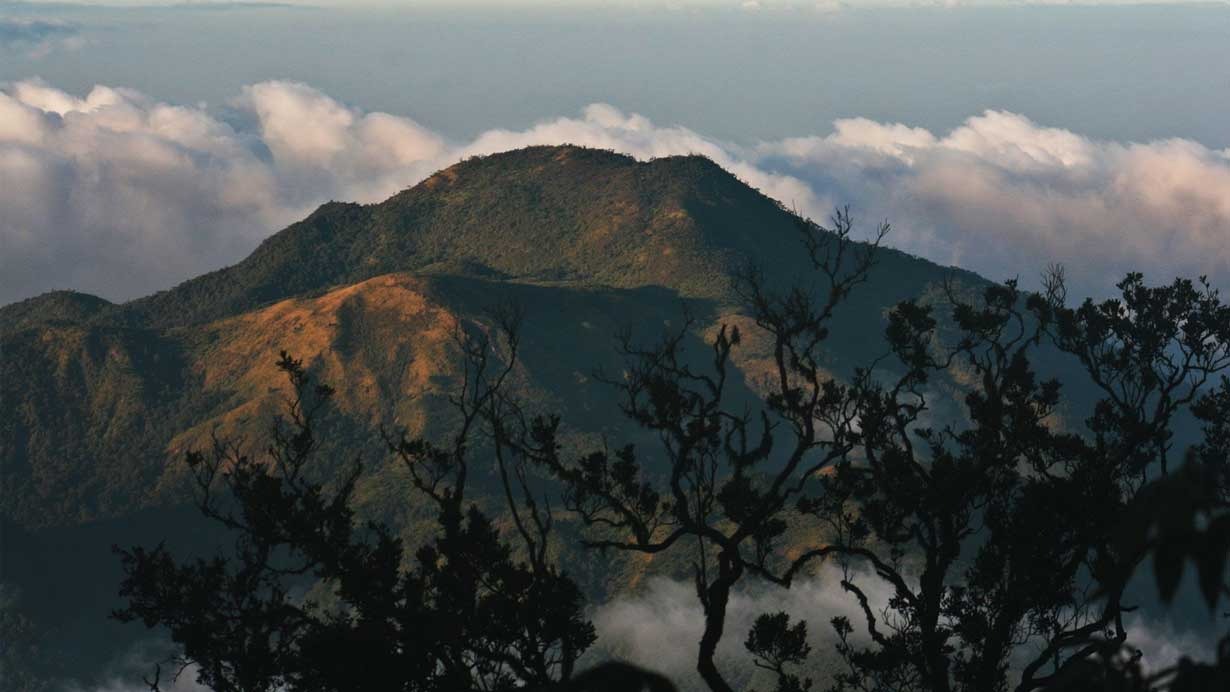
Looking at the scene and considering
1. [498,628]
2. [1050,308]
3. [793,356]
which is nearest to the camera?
[498,628]

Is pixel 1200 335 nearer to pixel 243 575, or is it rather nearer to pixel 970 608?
pixel 970 608

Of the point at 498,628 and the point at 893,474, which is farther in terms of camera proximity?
the point at 893,474

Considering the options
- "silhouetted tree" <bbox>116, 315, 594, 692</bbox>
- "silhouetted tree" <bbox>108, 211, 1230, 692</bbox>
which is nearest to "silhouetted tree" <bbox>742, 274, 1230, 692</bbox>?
"silhouetted tree" <bbox>108, 211, 1230, 692</bbox>

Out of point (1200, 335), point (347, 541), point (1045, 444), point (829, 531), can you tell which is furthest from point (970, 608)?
point (829, 531)

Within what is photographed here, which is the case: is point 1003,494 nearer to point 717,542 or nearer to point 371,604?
point 717,542

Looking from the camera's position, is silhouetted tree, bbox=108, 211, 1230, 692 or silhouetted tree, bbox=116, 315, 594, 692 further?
silhouetted tree, bbox=108, 211, 1230, 692

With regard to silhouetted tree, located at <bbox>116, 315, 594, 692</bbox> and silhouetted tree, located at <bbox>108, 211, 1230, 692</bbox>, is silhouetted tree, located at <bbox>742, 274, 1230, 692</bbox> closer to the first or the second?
silhouetted tree, located at <bbox>108, 211, 1230, 692</bbox>

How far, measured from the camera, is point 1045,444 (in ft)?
136

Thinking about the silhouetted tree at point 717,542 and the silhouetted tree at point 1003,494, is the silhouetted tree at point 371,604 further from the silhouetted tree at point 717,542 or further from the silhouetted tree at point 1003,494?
the silhouetted tree at point 1003,494

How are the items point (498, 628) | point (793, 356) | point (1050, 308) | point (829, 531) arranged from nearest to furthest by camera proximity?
point (498, 628), point (793, 356), point (1050, 308), point (829, 531)

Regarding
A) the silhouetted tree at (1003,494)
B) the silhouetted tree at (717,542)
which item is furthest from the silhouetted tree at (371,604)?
the silhouetted tree at (1003,494)

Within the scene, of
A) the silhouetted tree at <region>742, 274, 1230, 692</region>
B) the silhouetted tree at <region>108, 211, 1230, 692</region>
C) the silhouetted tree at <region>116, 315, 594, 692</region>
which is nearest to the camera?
the silhouetted tree at <region>116, 315, 594, 692</region>

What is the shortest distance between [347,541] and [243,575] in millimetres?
3074

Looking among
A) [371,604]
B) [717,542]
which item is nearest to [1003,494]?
[717,542]
